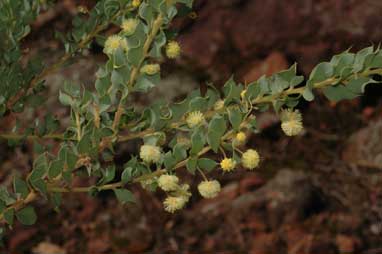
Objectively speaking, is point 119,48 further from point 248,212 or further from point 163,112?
point 248,212

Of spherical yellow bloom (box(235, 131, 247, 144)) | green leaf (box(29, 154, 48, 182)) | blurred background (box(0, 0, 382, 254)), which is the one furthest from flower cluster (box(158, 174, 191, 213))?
blurred background (box(0, 0, 382, 254))

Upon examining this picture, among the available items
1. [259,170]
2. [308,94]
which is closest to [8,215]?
[308,94]

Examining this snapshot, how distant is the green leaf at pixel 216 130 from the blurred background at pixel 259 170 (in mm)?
1554

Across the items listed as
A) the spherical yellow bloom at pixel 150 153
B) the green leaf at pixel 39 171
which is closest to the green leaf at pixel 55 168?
the green leaf at pixel 39 171

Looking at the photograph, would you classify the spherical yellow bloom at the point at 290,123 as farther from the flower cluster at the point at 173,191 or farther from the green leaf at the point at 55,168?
the green leaf at the point at 55,168

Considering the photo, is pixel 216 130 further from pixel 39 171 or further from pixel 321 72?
pixel 39 171

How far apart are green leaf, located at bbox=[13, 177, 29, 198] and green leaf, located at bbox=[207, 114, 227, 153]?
339 mm

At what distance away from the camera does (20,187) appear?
112cm

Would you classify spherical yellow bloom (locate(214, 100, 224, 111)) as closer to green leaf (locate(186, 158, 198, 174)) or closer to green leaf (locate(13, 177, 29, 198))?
green leaf (locate(186, 158, 198, 174))

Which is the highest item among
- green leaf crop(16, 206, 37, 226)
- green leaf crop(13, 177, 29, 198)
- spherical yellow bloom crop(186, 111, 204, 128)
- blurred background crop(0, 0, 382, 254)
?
spherical yellow bloom crop(186, 111, 204, 128)

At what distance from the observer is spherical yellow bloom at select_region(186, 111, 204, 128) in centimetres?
101

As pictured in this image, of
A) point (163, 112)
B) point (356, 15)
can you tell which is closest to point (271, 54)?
point (356, 15)

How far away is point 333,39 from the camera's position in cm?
313

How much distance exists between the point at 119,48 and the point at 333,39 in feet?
7.50
